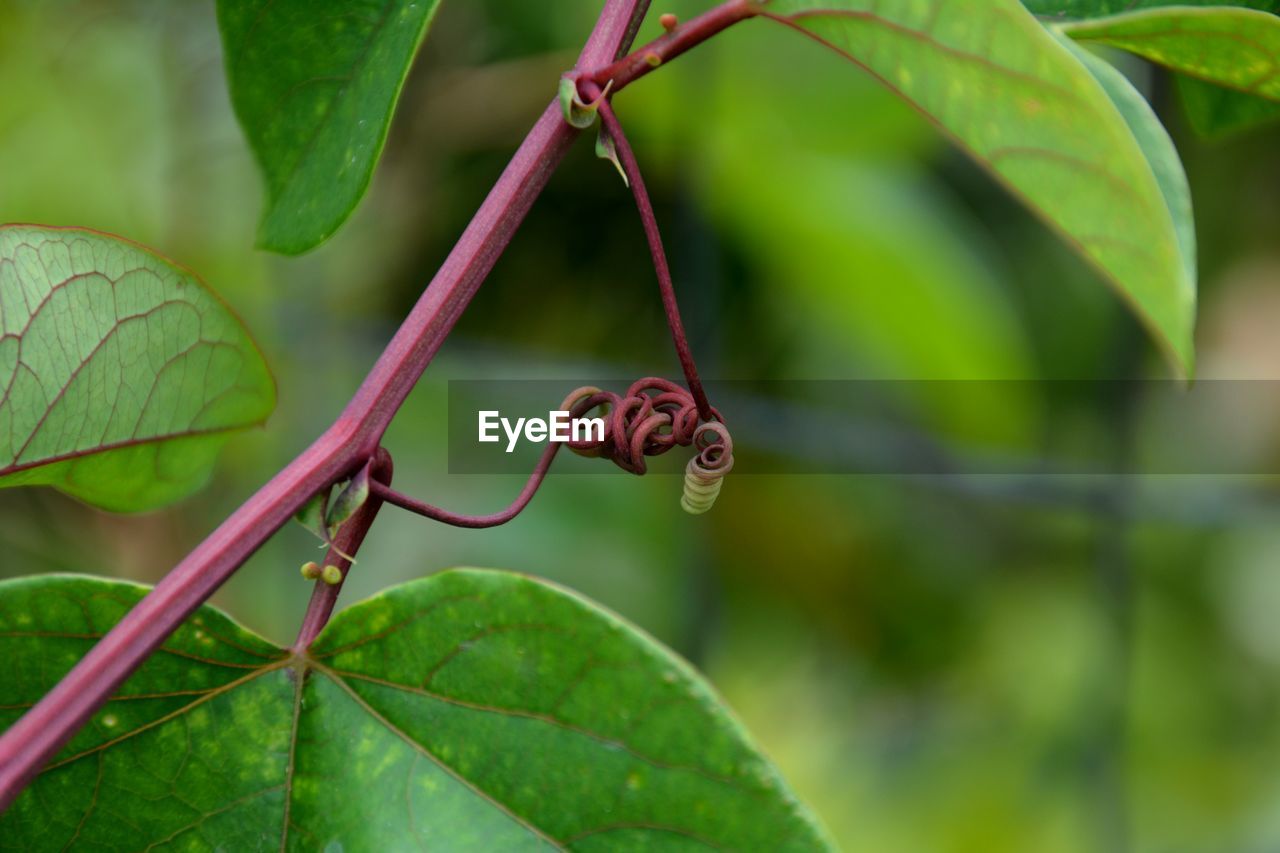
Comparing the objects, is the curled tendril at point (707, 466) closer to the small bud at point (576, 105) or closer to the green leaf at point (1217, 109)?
the small bud at point (576, 105)

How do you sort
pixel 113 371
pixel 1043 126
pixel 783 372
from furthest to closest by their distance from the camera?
pixel 783 372, pixel 113 371, pixel 1043 126

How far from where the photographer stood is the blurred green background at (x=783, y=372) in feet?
3.82

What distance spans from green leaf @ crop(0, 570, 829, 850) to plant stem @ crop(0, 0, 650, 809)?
0.04 metres

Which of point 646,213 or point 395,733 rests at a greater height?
point 646,213

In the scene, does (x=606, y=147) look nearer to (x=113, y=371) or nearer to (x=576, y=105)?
(x=576, y=105)

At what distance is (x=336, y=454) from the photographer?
0.27 m

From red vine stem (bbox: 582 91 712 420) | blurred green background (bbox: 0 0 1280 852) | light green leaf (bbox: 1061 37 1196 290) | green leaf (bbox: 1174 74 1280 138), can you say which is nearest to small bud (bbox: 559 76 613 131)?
red vine stem (bbox: 582 91 712 420)

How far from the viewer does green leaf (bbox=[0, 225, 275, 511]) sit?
30 cm

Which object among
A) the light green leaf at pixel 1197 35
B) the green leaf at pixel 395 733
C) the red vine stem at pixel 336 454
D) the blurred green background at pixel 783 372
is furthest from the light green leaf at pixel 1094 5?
the blurred green background at pixel 783 372

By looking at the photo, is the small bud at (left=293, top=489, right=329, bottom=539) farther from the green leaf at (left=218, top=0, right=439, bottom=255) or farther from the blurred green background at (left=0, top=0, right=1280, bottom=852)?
the blurred green background at (left=0, top=0, right=1280, bottom=852)

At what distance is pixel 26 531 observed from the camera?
A: 4.24 feet

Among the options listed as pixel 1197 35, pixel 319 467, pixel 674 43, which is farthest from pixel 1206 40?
pixel 319 467

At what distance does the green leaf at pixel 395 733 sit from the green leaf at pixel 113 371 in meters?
0.05

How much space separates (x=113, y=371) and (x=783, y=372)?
1.09m
